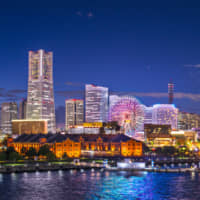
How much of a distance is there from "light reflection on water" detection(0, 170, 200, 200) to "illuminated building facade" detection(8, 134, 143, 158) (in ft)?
199

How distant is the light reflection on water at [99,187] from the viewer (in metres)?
70.0

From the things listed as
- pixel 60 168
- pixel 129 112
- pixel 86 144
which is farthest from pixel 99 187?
pixel 86 144

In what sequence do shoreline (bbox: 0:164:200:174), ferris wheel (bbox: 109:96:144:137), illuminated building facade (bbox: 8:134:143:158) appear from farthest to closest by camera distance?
ferris wheel (bbox: 109:96:144:137) → illuminated building facade (bbox: 8:134:143:158) → shoreline (bbox: 0:164:200:174)

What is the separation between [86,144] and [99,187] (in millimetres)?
94608

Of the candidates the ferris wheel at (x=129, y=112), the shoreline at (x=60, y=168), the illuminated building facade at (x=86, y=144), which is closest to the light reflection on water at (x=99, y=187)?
the shoreline at (x=60, y=168)

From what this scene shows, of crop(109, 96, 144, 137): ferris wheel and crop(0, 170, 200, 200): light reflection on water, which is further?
crop(109, 96, 144, 137): ferris wheel

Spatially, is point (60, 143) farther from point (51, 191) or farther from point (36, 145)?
point (51, 191)

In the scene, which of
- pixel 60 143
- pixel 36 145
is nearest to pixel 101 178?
pixel 60 143

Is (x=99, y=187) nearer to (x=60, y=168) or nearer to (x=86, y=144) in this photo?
(x=60, y=168)

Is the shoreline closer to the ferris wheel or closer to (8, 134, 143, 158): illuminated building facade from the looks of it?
(8, 134, 143, 158): illuminated building facade

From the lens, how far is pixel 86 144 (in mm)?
173625

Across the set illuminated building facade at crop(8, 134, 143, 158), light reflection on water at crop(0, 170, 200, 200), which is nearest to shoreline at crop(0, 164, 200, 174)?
light reflection on water at crop(0, 170, 200, 200)

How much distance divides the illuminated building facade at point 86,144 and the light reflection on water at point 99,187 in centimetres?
6054

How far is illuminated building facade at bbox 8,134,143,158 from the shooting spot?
160 metres
